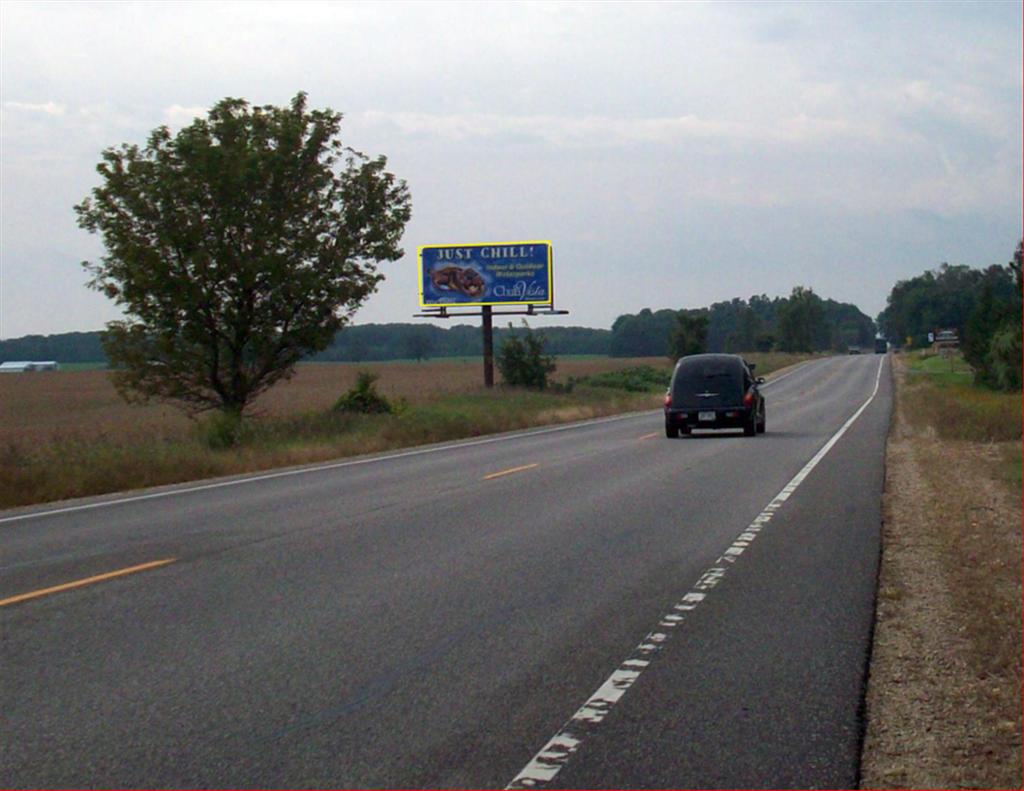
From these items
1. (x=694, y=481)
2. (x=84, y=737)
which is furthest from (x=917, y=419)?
(x=84, y=737)

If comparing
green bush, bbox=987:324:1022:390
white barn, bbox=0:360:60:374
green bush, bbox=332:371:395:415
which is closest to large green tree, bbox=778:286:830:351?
white barn, bbox=0:360:60:374

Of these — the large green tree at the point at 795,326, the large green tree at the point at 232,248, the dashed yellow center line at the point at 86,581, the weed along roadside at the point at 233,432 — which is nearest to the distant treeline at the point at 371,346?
the large green tree at the point at 795,326

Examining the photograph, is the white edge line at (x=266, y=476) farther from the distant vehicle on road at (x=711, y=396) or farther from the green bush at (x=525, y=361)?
the green bush at (x=525, y=361)

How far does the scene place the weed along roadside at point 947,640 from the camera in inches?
226

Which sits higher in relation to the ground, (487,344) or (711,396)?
(487,344)

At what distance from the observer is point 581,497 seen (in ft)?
53.8

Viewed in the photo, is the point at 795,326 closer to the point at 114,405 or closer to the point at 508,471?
the point at 114,405

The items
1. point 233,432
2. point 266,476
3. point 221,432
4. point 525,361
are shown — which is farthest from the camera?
point 525,361

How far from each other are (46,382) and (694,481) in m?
74.0

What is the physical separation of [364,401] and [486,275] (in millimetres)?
15881

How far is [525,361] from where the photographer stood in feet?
189

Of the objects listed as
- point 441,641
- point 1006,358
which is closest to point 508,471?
point 441,641

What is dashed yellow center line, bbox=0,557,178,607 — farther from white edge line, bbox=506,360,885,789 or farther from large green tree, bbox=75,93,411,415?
large green tree, bbox=75,93,411,415

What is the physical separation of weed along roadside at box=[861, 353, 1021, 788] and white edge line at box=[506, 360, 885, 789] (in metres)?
1.22
